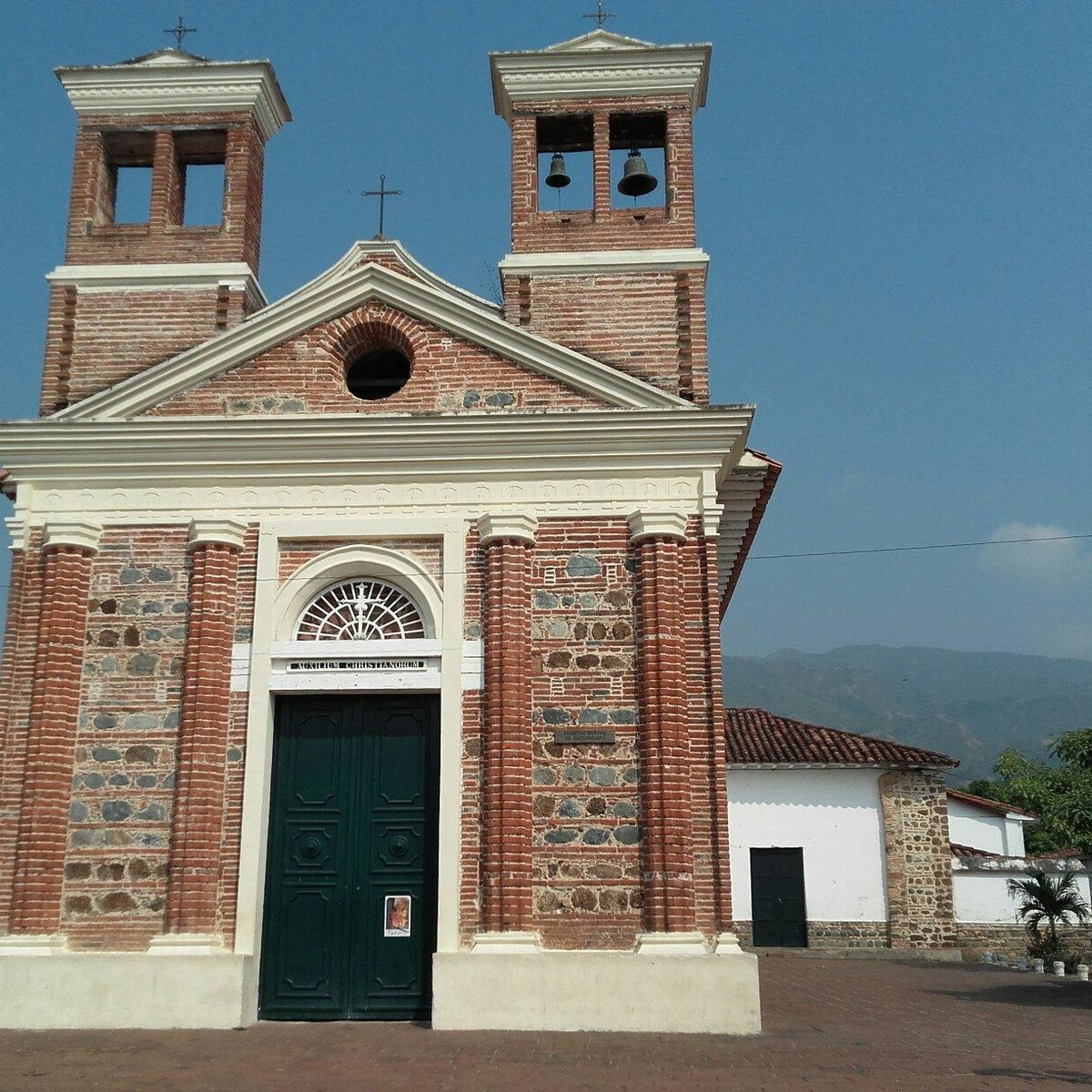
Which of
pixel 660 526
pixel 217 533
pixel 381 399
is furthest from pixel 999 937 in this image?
pixel 217 533

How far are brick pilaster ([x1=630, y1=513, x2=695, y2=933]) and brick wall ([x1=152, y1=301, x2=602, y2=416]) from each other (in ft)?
5.78

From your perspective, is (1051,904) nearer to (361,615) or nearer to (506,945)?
(506,945)

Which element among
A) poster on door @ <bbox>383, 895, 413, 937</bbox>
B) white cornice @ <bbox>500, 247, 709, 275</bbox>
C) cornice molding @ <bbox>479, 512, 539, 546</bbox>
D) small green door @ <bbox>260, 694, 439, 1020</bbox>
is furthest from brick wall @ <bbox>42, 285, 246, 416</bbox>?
poster on door @ <bbox>383, 895, 413, 937</bbox>

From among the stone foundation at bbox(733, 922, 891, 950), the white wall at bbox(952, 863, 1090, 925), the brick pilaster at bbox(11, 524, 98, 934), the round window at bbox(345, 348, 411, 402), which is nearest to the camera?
the brick pilaster at bbox(11, 524, 98, 934)

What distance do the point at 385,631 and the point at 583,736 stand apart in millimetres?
2321

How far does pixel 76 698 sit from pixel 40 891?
1.86m

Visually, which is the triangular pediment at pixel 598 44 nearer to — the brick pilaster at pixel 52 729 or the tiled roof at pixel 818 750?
the brick pilaster at pixel 52 729

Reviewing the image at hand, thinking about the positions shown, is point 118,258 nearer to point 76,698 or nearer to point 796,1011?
point 76,698

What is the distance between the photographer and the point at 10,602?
490 inches

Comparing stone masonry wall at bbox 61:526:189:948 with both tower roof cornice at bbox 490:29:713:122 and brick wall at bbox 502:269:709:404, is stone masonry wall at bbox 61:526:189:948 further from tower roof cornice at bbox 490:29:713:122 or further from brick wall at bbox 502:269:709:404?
tower roof cornice at bbox 490:29:713:122

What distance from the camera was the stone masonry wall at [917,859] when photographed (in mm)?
24406

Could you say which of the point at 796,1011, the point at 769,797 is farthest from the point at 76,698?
the point at 769,797

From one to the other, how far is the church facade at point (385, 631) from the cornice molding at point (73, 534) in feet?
0.09

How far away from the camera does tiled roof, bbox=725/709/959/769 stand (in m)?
25.4
